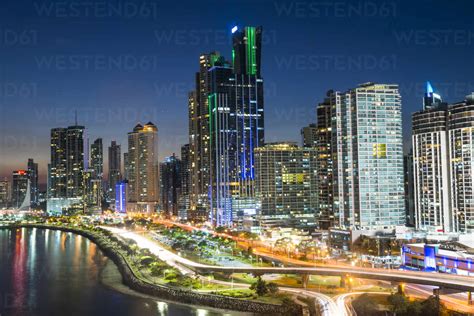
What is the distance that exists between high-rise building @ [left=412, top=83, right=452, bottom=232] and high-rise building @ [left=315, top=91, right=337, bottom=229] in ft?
15.2

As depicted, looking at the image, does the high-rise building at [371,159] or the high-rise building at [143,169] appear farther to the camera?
the high-rise building at [143,169]

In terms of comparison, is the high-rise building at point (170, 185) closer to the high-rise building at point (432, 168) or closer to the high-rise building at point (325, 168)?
the high-rise building at point (325, 168)

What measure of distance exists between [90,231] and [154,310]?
32747mm

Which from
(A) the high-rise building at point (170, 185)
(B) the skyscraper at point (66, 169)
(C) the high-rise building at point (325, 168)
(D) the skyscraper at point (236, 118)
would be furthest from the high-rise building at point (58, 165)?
(C) the high-rise building at point (325, 168)

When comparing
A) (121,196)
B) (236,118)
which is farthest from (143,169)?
(236,118)

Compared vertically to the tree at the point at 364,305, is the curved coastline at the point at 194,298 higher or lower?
lower

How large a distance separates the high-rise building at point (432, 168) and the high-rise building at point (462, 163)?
505 millimetres

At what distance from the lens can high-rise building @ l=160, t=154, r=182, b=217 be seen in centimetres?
6825

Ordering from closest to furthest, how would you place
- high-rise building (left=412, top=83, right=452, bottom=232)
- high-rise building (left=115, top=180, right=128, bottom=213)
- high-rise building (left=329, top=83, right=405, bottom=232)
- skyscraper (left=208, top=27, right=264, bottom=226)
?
high-rise building (left=412, top=83, right=452, bottom=232)
high-rise building (left=329, top=83, right=405, bottom=232)
skyscraper (left=208, top=27, right=264, bottom=226)
high-rise building (left=115, top=180, right=128, bottom=213)

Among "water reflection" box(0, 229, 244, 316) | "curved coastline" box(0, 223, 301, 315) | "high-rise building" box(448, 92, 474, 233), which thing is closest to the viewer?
"curved coastline" box(0, 223, 301, 315)

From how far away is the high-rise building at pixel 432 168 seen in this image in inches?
1048

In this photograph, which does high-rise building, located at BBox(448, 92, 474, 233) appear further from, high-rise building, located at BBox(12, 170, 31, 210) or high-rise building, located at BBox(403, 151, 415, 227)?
high-rise building, located at BBox(12, 170, 31, 210)

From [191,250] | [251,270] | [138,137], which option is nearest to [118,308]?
[251,270]

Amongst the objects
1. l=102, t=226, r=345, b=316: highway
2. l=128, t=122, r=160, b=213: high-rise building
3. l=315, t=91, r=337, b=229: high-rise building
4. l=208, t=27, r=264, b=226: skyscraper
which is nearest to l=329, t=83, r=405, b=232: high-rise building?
l=315, t=91, r=337, b=229: high-rise building
